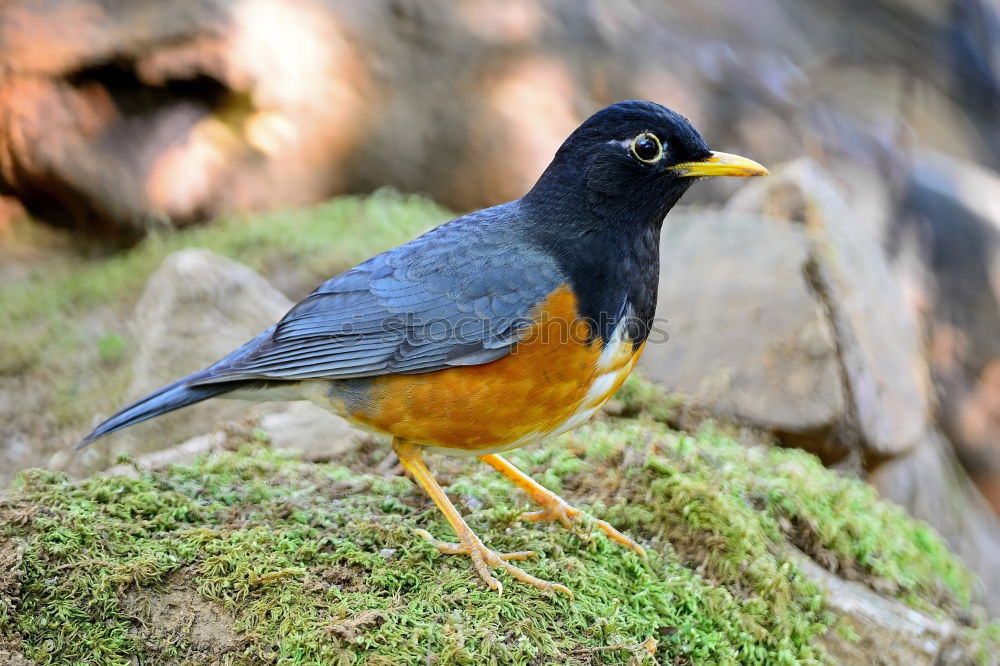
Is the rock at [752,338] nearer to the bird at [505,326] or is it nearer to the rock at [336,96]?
the bird at [505,326]

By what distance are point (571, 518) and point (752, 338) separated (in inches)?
115

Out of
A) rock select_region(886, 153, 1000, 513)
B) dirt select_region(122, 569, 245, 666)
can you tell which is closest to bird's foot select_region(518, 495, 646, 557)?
dirt select_region(122, 569, 245, 666)

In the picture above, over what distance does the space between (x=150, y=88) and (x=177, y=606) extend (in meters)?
6.69

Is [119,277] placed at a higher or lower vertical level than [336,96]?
lower

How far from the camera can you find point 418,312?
13.7 feet

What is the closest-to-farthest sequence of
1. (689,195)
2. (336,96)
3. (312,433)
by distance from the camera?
(312,433) → (336,96) → (689,195)

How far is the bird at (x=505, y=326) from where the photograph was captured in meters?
3.88

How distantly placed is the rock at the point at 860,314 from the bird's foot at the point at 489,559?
351cm

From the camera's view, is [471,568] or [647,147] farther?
[647,147]

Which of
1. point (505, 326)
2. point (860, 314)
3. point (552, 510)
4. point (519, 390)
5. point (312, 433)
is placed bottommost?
point (312, 433)

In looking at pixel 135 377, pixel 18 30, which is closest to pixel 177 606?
pixel 135 377

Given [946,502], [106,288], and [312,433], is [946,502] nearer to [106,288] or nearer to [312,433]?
[312,433]

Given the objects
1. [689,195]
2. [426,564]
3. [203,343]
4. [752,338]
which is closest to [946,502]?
[752,338]

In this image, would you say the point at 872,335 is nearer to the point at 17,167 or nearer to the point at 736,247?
the point at 736,247
